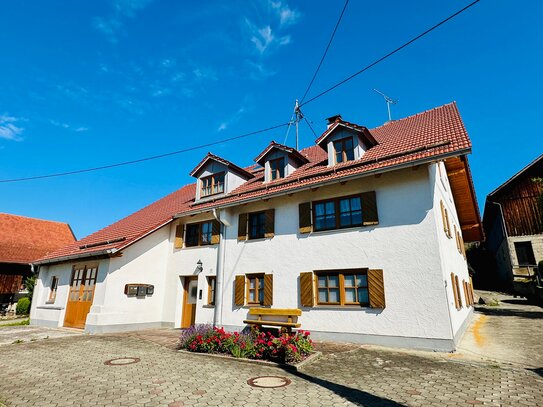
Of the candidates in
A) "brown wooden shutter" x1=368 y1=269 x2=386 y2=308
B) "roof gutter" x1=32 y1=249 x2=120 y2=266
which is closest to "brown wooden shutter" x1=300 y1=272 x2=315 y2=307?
"brown wooden shutter" x1=368 y1=269 x2=386 y2=308

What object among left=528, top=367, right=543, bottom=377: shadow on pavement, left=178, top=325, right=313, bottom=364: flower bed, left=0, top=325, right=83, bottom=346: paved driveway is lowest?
left=0, top=325, right=83, bottom=346: paved driveway

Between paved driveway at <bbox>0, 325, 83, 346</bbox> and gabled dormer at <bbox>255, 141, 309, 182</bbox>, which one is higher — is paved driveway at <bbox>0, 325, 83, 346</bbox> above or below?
below

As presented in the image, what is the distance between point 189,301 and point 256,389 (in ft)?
32.3

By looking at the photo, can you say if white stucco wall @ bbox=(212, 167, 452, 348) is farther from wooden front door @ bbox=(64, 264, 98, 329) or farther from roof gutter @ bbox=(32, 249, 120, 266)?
wooden front door @ bbox=(64, 264, 98, 329)

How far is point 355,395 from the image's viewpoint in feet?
17.1

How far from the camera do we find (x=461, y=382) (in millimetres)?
5750

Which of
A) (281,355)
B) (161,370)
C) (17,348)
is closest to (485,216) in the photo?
(281,355)

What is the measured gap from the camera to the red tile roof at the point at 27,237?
80.6 feet

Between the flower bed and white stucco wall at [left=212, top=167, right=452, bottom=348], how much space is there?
7.66ft

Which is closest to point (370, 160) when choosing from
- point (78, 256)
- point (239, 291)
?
point (239, 291)

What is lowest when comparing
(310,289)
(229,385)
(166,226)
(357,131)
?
(229,385)

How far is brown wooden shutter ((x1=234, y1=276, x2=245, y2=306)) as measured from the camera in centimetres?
1235

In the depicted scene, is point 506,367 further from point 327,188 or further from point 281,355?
point 327,188

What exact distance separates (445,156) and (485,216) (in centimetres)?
3028
